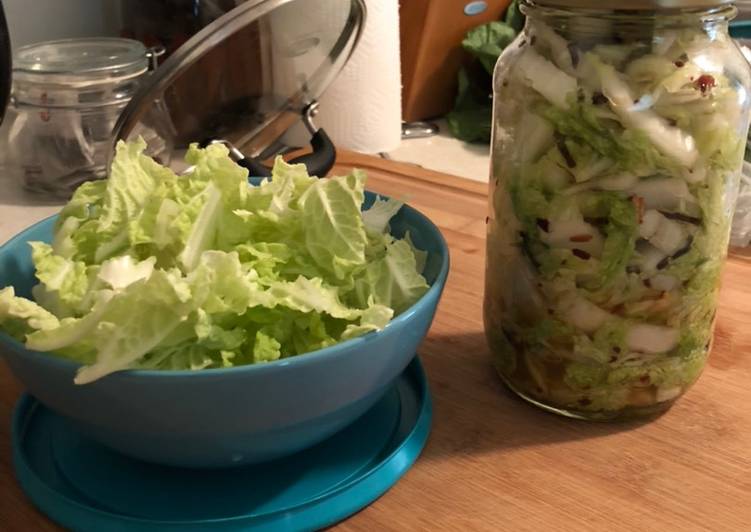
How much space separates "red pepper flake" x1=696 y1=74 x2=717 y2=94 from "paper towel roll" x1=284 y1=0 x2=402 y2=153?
0.74 metres

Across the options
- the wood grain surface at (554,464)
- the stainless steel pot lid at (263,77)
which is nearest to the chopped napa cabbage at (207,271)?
the wood grain surface at (554,464)

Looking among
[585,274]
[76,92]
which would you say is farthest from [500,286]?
[76,92]

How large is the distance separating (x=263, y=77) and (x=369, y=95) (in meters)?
0.16

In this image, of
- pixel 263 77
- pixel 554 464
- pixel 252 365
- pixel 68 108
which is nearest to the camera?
pixel 252 365

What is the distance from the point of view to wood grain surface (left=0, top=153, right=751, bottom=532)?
497 mm

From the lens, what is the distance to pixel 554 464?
0.54m

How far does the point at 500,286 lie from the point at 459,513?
17 centimetres

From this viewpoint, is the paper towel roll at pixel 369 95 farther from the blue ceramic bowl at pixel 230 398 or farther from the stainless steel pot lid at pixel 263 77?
the blue ceramic bowl at pixel 230 398

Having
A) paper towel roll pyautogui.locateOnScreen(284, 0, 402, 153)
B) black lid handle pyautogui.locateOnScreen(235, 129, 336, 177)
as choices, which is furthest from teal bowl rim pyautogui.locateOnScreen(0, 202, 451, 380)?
paper towel roll pyautogui.locateOnScreen(284, 0, 402, 153)

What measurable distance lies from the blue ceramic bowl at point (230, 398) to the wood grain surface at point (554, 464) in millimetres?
74

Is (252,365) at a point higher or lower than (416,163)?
higher

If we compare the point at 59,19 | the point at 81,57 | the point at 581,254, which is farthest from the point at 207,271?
the point at 59,19

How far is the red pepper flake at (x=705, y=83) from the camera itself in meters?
0.50

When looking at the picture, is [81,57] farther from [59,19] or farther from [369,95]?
[369,95]
